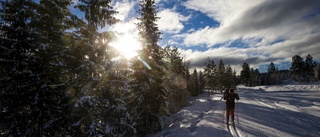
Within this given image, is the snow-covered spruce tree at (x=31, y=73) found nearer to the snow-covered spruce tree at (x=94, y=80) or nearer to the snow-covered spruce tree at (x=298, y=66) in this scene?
the snow-covered spruce tree at (x=94, y=80)

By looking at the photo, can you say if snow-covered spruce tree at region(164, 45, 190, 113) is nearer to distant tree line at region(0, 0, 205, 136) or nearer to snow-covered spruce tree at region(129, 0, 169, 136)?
snow-covered spruce tree at region(129, 0, 169, 136)

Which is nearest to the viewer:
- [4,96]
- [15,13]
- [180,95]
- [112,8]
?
[4,96]

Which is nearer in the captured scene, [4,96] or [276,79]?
[4,96]

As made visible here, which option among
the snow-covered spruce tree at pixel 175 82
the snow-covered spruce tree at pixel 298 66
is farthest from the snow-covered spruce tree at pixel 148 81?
the snow-covered spruce tree at pixel 298 66

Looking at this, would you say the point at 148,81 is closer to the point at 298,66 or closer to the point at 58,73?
the point at 58,73

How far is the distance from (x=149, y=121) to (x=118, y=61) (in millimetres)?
7988

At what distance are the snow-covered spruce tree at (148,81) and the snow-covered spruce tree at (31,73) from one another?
6702 mm

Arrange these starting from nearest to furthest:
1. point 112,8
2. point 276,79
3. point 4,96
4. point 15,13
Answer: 1. point 4,96
2. point 15,13
3. point 112,8
4. point 276,79

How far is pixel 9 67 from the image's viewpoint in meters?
10.9


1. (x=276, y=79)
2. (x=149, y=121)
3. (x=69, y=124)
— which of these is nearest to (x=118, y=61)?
(x=69, y=124)

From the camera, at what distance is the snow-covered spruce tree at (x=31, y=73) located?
35.6 feet

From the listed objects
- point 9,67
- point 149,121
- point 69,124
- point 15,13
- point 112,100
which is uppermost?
point 15,13

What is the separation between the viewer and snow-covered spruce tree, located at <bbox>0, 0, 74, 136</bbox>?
10852 millimetres

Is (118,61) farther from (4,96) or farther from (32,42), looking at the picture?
(4,96)
